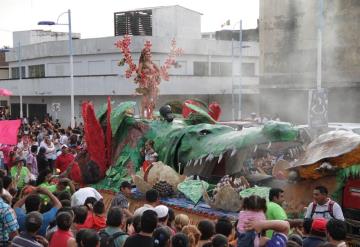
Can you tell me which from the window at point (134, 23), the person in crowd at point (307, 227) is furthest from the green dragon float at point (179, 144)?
the window at point (134, 23)

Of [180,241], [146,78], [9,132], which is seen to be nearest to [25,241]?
[180,241]

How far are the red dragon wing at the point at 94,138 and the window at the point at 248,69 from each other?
25654mm

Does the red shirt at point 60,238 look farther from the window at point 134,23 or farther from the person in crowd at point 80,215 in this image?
the window at point 134,23

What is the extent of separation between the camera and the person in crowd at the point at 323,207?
682 cm

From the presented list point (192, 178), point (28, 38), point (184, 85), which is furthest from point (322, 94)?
point (28, 38)

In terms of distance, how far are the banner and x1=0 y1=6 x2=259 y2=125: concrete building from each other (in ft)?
57.5

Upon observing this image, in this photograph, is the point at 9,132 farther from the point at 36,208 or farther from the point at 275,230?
the point at 275,230

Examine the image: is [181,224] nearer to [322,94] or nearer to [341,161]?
[341,161]

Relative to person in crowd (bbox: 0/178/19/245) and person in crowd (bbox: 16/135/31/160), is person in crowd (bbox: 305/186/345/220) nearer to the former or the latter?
person in crowd (bbox: 0/178/19/245)

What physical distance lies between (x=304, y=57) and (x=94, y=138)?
62.2ft

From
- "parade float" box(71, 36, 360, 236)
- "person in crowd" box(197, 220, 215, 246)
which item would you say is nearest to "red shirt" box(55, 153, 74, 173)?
Result: "parade float" box(71, 36, 360, 236)

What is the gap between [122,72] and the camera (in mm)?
31547

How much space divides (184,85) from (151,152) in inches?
828

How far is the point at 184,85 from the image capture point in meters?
31.9
